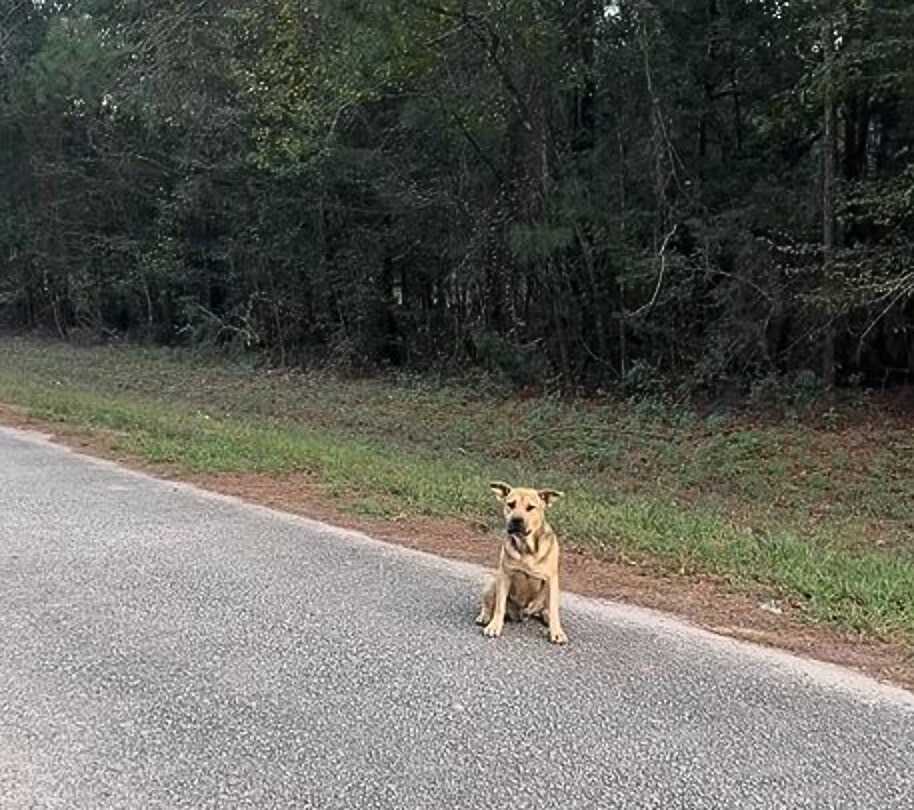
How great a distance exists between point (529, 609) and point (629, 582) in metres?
0.98

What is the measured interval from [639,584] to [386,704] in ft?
6.55

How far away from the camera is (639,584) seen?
5.25 m

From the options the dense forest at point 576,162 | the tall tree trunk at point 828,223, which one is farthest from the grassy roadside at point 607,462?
the dense forest at point 576,162

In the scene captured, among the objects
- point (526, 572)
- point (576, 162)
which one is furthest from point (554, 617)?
point (576, 162)

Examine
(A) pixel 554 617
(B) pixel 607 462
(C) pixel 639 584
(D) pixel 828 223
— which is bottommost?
(B) pixel 607 462

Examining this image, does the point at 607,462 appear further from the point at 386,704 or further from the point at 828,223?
the point at 386,704

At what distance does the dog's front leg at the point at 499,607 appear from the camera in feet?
14.3

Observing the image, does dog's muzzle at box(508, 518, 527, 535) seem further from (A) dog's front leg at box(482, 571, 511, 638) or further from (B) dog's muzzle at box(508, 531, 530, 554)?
(A) dog's front leg at box(482, 571, 511, 638)

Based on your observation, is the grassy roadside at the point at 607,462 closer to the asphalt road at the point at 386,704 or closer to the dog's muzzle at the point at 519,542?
the asphalt road at the point at 386,704

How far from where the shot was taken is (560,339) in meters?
16.4

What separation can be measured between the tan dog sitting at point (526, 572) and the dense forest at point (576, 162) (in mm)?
8382

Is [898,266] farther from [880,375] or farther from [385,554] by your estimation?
[385,554]

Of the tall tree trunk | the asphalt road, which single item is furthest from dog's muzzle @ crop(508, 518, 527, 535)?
the tall tree trunk

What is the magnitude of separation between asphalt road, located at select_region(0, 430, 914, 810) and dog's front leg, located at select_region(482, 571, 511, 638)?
6 centimetres
